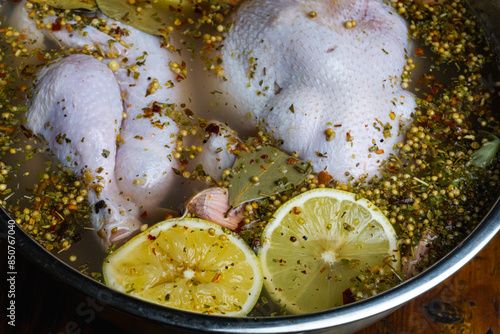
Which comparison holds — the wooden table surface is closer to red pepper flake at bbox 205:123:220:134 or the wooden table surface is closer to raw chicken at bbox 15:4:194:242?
raw chicken at bbox 15:4:194:242

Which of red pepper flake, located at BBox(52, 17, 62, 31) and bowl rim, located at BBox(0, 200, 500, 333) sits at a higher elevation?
red pepper flake, located at BBox(52, 17, 62, 31)

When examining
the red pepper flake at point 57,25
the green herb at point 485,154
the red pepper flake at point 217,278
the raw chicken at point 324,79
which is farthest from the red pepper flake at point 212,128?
the green herb at point 485,154

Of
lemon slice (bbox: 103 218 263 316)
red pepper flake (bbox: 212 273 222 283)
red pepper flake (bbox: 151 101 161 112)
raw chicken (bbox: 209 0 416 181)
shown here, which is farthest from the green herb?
red pepper flake (bbox: 151 101 161 112)

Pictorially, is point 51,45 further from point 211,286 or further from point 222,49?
point 211,286

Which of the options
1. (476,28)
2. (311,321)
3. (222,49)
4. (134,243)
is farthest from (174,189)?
(476,28)

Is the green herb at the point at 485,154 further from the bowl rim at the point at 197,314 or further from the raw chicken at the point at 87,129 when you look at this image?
the raw chicken at the point at 87,129

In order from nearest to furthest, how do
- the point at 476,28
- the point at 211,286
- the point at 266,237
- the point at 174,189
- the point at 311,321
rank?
the point at 311,321, the point at 211,286, the point at 266,237, the point at 174,189, the point at 476,28

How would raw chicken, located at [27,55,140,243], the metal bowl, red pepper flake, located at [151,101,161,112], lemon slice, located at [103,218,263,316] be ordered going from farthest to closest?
red pepper flake, located at [151,101,161,112] → raw chicken, located at [27,55,140,243] → lemon slice, located at [103,218,263,316] → the metal bowl

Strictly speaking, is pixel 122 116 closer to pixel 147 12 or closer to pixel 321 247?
pixel 147 12
